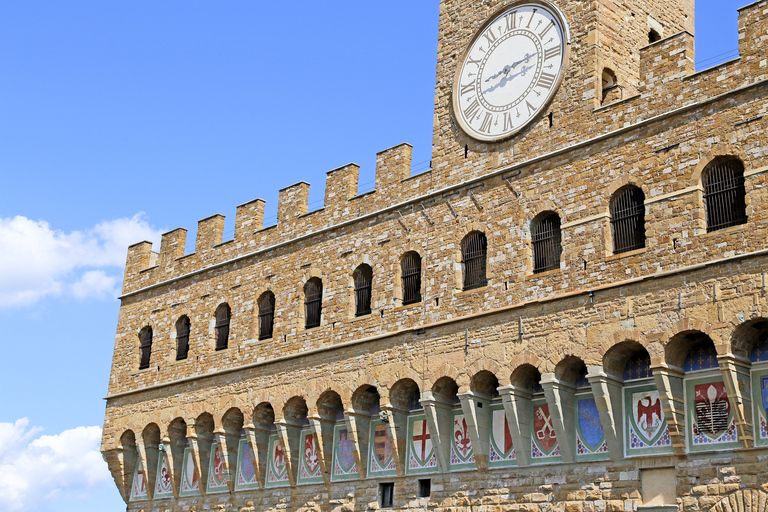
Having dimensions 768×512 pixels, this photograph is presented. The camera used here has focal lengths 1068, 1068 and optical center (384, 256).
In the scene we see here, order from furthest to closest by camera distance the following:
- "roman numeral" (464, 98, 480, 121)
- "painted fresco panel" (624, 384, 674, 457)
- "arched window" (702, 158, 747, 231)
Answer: "roman numeral" (464, 98, 480, 121), "painted fresco panel" (624, 384, 674, 457), "arched window" (702, 158, 747, 231)

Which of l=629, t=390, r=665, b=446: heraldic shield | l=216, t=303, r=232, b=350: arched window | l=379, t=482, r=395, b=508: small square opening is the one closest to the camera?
l=629, t=390, r=665, b=446: heraldic shield

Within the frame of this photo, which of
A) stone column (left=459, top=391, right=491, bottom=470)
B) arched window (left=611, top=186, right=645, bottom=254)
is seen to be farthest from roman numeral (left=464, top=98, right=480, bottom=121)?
stone column (left=459, top=391, right=491, bottom=470)

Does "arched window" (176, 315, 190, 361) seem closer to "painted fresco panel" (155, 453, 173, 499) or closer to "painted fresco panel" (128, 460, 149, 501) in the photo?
"painted fresco panel" (155, 453, 173, 499)

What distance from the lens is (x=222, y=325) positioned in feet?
93.9

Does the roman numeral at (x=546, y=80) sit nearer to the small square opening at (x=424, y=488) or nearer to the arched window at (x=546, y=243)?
the arched window at (x=546, y=243)

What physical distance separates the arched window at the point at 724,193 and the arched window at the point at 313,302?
1028 cm

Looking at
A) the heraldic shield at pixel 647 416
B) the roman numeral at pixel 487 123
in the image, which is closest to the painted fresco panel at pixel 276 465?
the roman numeral at pixel 487 123

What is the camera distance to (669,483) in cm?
1862

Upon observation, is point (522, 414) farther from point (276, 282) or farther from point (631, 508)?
point (276, 282)

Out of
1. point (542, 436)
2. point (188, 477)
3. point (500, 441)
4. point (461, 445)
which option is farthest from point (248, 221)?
point (542, 436)

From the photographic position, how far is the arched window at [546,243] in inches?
834

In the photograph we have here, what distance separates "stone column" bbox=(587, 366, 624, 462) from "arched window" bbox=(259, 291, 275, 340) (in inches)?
397

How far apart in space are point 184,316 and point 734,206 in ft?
53.8

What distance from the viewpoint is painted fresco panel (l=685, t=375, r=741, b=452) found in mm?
18156
